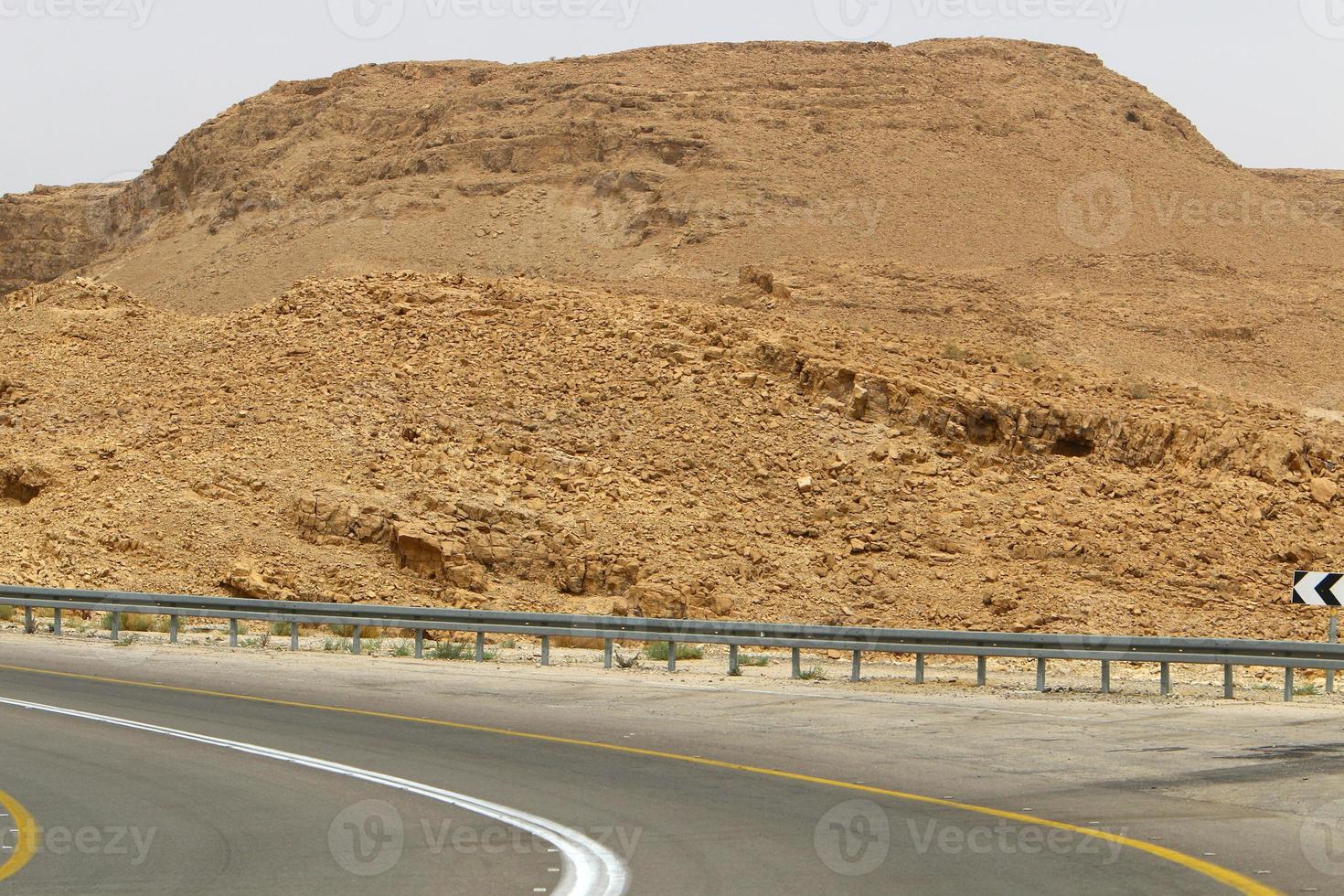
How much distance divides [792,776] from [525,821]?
2.76m

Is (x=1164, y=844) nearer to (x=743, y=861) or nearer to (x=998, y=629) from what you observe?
(x=743, y=861)

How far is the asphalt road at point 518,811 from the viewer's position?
8172 mm

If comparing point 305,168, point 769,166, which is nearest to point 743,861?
point 769,166

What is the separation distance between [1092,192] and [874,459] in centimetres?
4451

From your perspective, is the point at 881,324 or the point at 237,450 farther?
the point at 881,324

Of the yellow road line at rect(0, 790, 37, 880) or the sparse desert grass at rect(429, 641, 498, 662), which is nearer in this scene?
the yellow road line at rect(0, 790, 37, 880)

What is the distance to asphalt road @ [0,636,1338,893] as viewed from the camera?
817cm

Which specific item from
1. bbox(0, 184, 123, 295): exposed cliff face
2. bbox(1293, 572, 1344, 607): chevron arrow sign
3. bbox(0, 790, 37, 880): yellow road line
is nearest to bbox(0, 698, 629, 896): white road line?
bbox(0, 790, 37, 880): yellow road line

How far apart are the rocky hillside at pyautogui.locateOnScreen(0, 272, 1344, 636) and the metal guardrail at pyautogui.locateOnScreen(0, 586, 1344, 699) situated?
137 inches

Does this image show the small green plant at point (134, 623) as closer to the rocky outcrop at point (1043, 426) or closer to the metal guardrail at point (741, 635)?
the metal guardrail at point (741, 635)

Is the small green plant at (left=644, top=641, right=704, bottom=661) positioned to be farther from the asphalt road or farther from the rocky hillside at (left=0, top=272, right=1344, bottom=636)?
the asphalt road

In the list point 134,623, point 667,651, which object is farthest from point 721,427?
point 134,623

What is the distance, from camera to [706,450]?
3259cm

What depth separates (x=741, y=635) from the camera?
20281 millimetres
